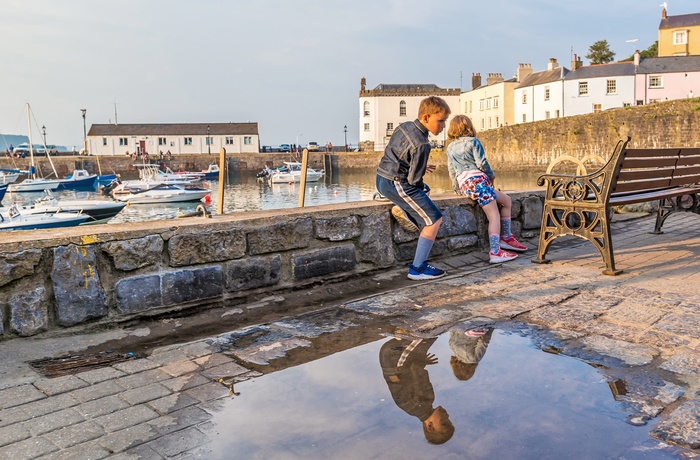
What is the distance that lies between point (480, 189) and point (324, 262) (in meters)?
2.01

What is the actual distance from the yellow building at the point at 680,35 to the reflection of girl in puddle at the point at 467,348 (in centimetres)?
7131

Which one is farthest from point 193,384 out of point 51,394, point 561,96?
point 561,96

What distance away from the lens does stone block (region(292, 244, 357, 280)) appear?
516 centimetres

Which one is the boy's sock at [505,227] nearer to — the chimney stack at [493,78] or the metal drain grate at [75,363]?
the metal drain grate at [75,363]

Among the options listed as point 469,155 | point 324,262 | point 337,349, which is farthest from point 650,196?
point 337,349

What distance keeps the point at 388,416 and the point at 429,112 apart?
340cm

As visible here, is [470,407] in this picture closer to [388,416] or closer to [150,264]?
[388,416]

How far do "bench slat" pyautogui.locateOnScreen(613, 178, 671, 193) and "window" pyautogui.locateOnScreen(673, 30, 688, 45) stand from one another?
69152mm

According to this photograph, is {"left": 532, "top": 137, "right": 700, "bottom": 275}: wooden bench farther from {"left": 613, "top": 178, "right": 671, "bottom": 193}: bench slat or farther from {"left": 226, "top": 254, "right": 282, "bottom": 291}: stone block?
{"left": 226, "top": 254, "right": 282, "bottom": 291}: stone block

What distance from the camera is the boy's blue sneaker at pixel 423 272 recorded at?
218 inches

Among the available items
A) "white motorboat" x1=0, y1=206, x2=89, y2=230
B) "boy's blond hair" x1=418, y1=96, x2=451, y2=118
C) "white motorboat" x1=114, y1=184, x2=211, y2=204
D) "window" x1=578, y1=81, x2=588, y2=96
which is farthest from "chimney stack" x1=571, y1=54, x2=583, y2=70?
"boy's blond hair" x1=418, y1=96, x2=451, y2=118

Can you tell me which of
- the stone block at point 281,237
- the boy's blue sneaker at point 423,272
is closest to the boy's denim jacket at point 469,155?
the boy's blue sneaker at point 423,272

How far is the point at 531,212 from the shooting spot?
738 cm

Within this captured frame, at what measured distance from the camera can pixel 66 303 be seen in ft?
13.1
